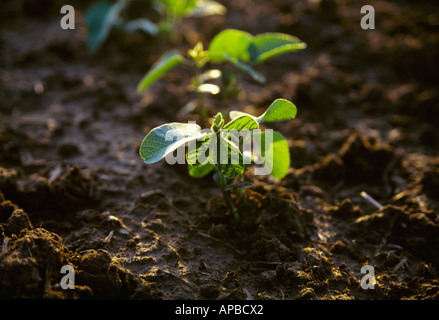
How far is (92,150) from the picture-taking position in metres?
1.84

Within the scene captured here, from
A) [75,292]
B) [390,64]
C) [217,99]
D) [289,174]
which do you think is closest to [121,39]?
[217,99]

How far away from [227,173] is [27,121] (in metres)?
1.31

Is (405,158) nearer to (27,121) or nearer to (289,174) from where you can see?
(289,174)

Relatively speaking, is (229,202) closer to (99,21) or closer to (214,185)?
(214,185)

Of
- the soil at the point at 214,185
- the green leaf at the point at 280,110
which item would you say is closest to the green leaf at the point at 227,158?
the green leaf at the point at 280,110

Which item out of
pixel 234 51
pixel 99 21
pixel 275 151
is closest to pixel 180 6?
pixel 99 21

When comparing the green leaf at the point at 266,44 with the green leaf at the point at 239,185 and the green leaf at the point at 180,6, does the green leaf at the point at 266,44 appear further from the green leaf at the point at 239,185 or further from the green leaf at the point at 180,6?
the green leaf at the point at 180,6

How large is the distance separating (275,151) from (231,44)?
0.58 m

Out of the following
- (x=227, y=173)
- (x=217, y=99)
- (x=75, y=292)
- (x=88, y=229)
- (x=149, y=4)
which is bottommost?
(x=75, y=292)

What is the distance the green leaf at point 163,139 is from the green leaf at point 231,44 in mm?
581

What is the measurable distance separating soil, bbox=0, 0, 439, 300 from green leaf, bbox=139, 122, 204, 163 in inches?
14.1

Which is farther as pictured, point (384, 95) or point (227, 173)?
point (384, 95)

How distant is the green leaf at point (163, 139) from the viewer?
1.12 meters

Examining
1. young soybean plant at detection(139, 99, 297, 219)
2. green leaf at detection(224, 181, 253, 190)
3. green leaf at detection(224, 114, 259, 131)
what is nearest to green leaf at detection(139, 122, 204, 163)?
young soybean plant at detection(139, 99, 297, 219)
